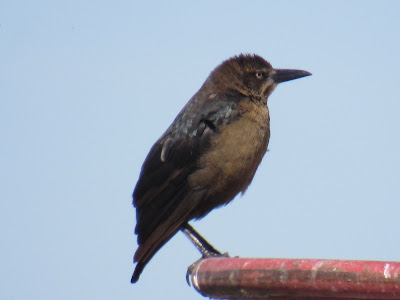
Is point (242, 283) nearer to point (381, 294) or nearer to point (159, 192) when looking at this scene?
point (381, 294)

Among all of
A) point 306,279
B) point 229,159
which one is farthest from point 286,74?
point 306,279

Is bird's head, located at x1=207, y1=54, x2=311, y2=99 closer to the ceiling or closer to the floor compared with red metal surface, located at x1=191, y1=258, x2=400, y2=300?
closer to the ceiling

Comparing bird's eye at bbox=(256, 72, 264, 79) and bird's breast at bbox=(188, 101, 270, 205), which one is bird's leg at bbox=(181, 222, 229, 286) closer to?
bird's breast at bbox=(188, 101, 270, 205)

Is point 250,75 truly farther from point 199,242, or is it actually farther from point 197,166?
point 199,242

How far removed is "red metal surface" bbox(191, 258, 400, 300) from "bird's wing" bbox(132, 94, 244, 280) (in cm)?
241

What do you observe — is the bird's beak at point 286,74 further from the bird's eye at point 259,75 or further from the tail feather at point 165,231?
the tail feather at point 165,231

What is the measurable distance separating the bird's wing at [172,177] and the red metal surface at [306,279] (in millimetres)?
2406

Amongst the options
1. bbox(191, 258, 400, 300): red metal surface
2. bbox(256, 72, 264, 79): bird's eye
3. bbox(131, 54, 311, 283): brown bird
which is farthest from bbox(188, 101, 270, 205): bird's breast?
bbox(191, 258, 400, 300): red metal surface

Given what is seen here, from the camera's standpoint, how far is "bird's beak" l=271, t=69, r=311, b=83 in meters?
7.14

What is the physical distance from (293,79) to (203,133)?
1428mm

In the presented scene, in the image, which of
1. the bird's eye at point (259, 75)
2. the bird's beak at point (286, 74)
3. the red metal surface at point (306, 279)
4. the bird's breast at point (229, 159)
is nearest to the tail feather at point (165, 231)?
the bird's breast at point (229, 159)

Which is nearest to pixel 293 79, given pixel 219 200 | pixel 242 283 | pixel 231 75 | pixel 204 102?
pixel 231 75

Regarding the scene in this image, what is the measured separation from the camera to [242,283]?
3.24 metres

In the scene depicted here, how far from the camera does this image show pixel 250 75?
707 cm
